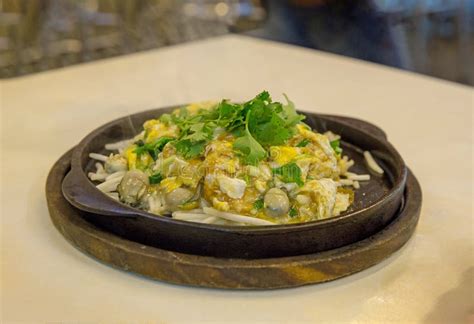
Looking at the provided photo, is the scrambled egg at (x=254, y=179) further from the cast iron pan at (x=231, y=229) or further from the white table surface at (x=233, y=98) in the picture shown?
the white table surface at (x=233, y=98)

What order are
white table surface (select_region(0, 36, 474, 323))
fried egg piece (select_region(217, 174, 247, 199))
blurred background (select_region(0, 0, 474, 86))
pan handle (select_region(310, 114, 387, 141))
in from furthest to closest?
1. blurred background (select_region(0, 0, 474, 86))
2. pan handle (select_region(310, 114, 387, 141))
3. fried egg piece (select_region(217, 174, 247, 199))
4. white table surface (select_region(0, 36, 474, 323))

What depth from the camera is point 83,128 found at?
2.32 m

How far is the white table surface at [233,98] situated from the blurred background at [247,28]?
1.57 ft

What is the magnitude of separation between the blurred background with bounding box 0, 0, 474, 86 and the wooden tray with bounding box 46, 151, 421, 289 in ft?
6.85

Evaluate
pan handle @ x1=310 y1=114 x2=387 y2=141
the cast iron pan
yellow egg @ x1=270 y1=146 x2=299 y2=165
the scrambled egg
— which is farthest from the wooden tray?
pan handle @ x1=310 y1=114 x2=387 y2=141

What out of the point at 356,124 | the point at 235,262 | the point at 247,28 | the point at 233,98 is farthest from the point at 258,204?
the point at 247,28

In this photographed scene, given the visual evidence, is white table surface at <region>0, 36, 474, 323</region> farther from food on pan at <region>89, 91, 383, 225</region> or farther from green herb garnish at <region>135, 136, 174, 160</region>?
green herb garnish at <region>135, 136, 174, 160</region>

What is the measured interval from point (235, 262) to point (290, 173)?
0.85 ft

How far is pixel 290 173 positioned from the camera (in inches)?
58.6

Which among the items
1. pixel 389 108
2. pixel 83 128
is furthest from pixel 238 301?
pixel 389 108

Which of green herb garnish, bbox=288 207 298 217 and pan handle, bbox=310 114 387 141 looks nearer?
green herb garnish, bbox=288 207 298 217

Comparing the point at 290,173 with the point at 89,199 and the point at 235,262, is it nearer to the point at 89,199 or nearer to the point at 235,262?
the point at 235,262

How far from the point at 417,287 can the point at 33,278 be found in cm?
81

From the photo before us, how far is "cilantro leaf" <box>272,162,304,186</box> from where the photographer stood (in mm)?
1484
